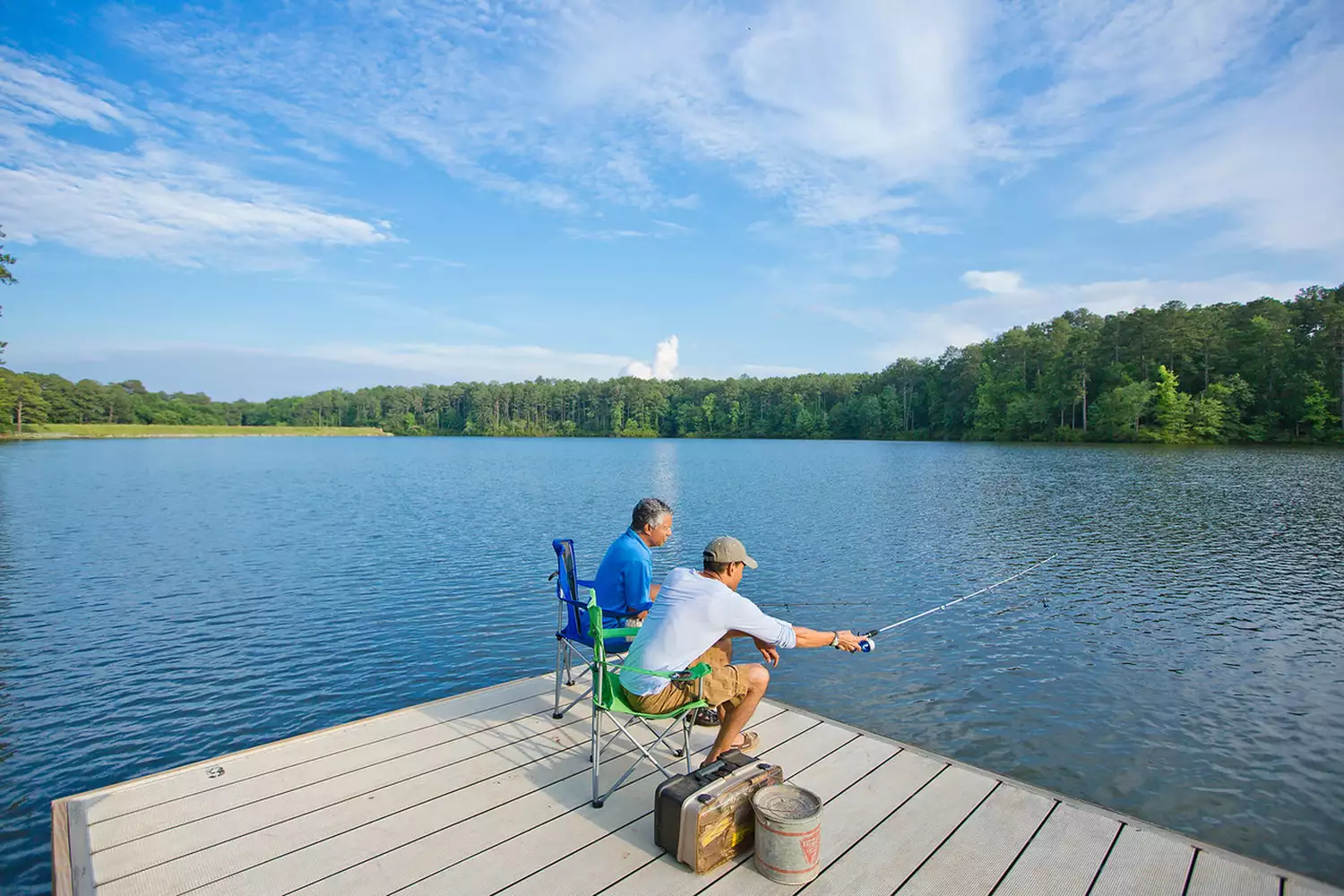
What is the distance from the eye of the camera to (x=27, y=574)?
47.0ft

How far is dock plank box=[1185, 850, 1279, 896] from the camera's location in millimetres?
3348

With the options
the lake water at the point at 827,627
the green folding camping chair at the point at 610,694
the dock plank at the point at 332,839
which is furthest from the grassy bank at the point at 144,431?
the green folding camping chair at the point at 610,694

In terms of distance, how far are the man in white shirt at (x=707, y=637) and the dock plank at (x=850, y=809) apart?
0.67m

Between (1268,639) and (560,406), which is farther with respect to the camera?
(560,406)

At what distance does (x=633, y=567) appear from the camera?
5.19 m

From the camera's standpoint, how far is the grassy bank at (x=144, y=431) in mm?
91750

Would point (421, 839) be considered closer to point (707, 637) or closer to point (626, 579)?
point (707, 637)

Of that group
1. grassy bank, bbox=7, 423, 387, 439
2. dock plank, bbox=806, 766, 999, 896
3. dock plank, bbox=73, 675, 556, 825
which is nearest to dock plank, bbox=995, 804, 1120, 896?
dock plank, bbox=806, 766, 999, 896

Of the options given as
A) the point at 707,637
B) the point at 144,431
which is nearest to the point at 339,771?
the point at 707,637

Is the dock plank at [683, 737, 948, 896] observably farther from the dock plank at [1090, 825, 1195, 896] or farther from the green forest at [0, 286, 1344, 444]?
the green forest at [0, 286, 1344, 444]

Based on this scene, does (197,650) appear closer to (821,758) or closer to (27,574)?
(27,574)

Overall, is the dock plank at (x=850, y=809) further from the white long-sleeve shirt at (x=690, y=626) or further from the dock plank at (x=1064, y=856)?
the white long-sleeve shirt at (x=690, y=626)

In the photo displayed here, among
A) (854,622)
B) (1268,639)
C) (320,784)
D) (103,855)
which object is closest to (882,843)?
(320,784)

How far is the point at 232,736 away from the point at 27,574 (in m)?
11.4
